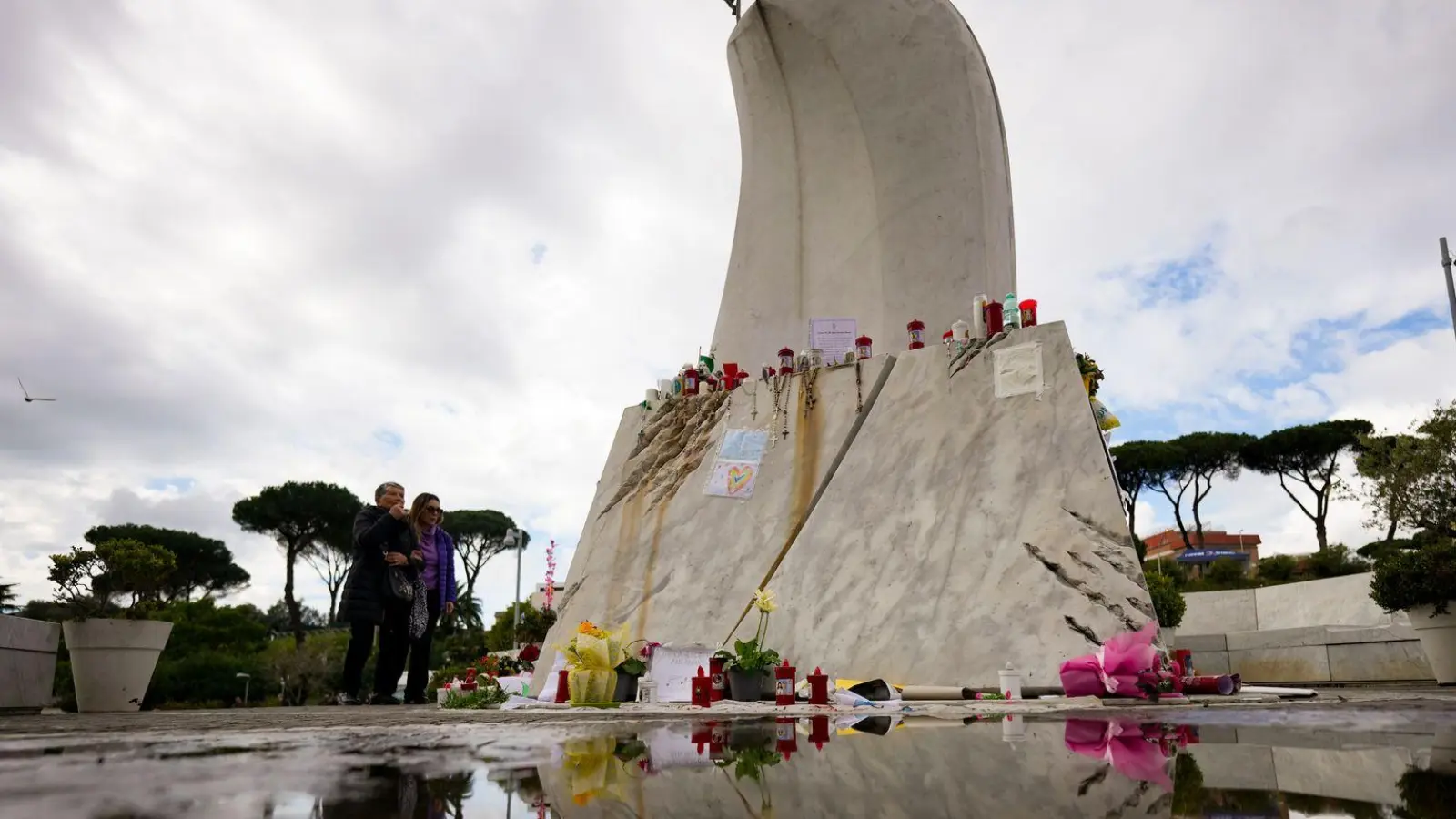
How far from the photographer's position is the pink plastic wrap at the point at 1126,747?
1.53 m

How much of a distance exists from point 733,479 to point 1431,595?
602 centimetres

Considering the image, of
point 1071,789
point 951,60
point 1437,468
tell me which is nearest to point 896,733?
point 1071,789

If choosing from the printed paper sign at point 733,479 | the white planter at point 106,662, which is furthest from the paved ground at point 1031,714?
the printed paper sign at point 733,479

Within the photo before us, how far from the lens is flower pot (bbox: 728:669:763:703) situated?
17.9 ft

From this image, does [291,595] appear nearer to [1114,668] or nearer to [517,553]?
[517,553]

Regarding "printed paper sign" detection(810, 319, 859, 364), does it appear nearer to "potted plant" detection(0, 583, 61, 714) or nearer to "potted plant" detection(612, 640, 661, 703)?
"potted plant" detection(612, 640, 661, 703)

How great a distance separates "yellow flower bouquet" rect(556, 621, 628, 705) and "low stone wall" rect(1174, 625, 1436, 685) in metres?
8.92

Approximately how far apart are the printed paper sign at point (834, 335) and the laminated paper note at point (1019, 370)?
7.92ft

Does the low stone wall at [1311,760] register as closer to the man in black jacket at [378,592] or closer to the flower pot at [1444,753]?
the flower pot at [1444,753]

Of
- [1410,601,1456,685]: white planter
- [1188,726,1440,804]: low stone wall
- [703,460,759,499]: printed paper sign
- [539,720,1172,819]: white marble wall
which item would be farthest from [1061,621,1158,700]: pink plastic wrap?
[1410,601,1456,685]: white planter

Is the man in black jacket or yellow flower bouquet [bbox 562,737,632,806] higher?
the man in black jacket

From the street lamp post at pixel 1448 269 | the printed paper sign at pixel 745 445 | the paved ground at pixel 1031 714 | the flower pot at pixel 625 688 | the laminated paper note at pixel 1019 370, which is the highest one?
the street lamp post at pixel 1448 269

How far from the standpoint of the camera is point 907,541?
671 centimetres

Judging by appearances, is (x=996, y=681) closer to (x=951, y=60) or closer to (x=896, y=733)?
(x=896, y=733)
